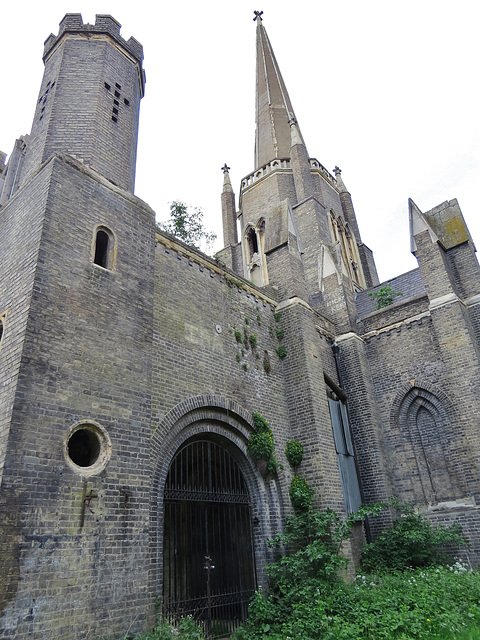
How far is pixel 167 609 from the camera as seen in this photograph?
762 centimetres

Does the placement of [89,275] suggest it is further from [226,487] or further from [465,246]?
[465,246]

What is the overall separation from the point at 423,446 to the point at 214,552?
715 cm

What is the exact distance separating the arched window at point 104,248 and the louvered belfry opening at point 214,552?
13.1 ft

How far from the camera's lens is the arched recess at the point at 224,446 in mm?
8047

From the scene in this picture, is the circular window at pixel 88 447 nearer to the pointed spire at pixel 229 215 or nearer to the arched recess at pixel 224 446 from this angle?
the arched recess at pixel 224 446

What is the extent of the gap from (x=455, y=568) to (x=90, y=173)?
1200 cm

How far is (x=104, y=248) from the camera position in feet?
28.6

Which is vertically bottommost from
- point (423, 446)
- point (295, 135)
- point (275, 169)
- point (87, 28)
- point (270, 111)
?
point (423, 446)

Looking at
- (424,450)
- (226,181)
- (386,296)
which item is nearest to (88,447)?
(424,450)

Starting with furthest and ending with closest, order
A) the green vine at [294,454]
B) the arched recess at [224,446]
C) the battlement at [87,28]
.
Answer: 1. the battlement at [87,28]
2. the green vine at [294,454]
3. the arched recess at [224,446]

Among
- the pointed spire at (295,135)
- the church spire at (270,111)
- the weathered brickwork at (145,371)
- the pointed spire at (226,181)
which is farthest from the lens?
the pointed spire at (226,181)

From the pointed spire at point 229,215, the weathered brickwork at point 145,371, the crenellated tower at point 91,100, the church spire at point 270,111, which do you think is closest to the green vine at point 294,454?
the weathered brickwork at point 145,371

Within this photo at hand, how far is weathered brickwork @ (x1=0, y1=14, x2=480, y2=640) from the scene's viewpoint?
599 cm

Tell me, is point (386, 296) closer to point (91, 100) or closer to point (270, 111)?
point (91, 100)
